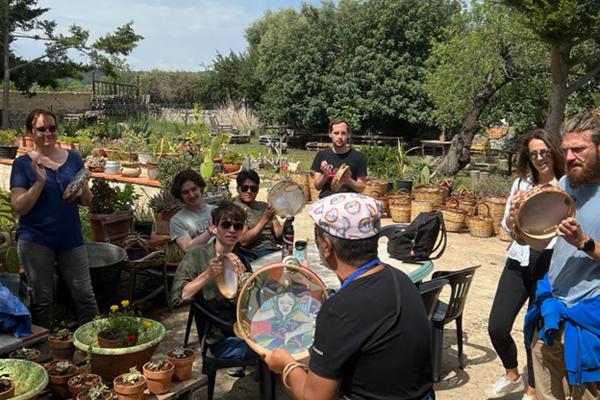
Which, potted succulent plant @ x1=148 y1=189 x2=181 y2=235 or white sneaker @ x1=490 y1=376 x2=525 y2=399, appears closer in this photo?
white sneaker @ x1=490 y1=376 x2=525 y2=399

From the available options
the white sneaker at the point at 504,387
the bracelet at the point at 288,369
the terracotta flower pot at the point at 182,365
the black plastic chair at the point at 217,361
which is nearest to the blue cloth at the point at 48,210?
the black plastic chair at the point at 217,361

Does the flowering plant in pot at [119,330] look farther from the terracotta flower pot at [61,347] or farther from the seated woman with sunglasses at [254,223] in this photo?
the seated woman with sunglasses at [254,223]

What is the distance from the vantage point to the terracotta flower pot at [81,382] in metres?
2.39

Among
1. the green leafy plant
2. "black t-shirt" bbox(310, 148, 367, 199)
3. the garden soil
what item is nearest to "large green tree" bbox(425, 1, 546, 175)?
the garden soil

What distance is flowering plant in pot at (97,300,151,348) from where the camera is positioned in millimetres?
2586

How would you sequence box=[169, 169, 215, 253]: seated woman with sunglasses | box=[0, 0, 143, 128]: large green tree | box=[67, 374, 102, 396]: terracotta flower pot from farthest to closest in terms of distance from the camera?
1. box=[0, 0, 143, 128]: large green tree
2. box=[169, 169, 215, 253]: seated woman with sunglasses
3. box=[67, 374, 102, 396]: terracotta flower pot

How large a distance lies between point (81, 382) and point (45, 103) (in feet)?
94.1

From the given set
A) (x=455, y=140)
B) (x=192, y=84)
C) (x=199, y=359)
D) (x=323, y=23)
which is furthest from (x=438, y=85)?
(x=192, y=84)

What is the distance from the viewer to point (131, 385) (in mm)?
2342

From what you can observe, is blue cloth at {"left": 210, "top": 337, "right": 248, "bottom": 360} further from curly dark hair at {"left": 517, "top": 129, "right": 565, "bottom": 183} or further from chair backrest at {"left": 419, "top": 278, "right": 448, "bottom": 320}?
curly dark hair at {"left": 517, "top": 129, "right": 565, "bottom": 183}

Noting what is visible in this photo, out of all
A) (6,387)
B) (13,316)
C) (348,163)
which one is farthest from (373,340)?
(348,163)

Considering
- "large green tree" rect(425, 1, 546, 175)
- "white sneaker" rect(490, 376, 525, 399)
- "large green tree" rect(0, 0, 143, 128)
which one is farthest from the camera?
"large green tree" rect(0, 0, 143, 128)

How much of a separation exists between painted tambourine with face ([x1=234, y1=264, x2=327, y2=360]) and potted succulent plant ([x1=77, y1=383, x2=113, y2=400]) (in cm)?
69

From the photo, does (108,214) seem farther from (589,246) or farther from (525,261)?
(589,246)
